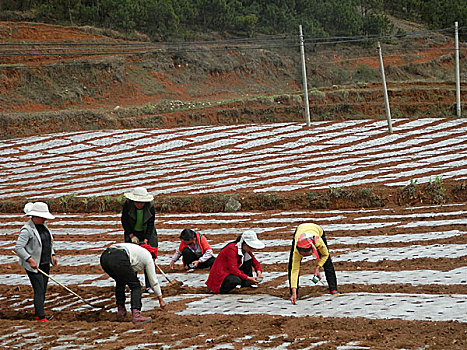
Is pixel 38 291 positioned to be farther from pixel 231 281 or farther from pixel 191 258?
pixel 191 258

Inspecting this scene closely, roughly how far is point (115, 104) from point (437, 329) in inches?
1659

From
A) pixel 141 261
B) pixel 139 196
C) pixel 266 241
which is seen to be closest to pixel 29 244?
pixel 141 261

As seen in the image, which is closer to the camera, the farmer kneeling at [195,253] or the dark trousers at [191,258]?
the farmer kneeling at [195,253]

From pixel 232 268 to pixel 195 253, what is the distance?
5.95 ft

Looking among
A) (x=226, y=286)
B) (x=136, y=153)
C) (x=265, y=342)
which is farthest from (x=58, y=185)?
(x=265, y=342)

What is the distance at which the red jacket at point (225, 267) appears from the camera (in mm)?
8883

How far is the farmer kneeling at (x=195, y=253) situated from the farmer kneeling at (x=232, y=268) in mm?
1292

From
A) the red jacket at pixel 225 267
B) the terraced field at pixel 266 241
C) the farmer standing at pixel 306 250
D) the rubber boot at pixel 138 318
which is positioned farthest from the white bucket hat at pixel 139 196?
the farmer standing at pixel 306 250

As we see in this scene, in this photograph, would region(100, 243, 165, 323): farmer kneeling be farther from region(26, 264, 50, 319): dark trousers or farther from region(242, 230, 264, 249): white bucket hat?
region(242, 230, 264, 249): white bucket hat

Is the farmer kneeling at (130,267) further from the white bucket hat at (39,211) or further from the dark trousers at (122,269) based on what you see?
the white bucket hat at (39,211)

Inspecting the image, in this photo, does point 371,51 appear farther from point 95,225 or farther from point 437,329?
point 437,329

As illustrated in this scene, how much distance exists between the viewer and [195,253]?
1062 cm

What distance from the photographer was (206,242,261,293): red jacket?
888 centimetres

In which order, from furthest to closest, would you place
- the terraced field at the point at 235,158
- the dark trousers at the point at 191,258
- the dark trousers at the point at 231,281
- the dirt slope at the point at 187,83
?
the dirt slope at the point at 187,83 < the terraced field at the point at 235,158 < the dark trousers at the point at 191,258 < the dark trousers at the point at 231,281
